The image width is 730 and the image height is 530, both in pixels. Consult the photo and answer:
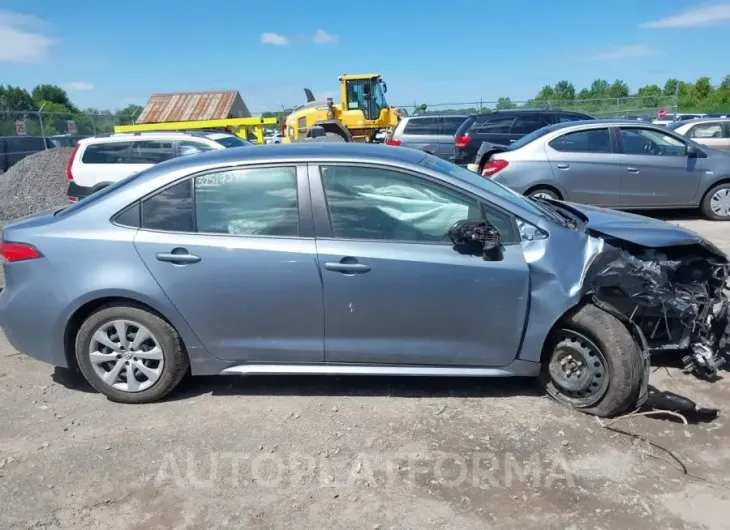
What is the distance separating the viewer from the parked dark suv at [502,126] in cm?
1356

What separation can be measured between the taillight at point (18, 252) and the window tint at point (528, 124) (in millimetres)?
11746

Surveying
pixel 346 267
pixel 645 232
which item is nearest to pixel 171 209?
pixel 346 267

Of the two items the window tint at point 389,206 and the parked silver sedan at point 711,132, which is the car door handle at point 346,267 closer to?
the window tint at point 389,206

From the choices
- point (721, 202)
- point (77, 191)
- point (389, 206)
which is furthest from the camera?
point (77, 191)

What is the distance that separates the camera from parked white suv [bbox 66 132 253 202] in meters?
11.9

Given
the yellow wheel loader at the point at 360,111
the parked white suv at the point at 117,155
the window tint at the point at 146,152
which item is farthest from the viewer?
the yellow wheel loader at the point at 360,111

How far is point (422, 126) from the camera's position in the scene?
54.1ft

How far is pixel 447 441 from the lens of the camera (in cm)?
365

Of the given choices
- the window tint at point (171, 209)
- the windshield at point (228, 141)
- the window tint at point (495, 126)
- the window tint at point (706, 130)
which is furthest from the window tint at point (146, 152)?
the window tint at point (706, 130)

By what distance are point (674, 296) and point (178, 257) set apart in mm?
3132

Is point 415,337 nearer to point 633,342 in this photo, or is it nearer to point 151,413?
point 633,342

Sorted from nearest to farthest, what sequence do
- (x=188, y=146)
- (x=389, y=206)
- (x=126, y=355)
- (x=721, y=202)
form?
(x=389, y=206), (x=126, y=355), (x=721, y=202), (x=188, y=146)

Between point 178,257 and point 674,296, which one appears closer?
point 178,257

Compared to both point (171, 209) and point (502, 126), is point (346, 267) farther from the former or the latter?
point (502, 126)
